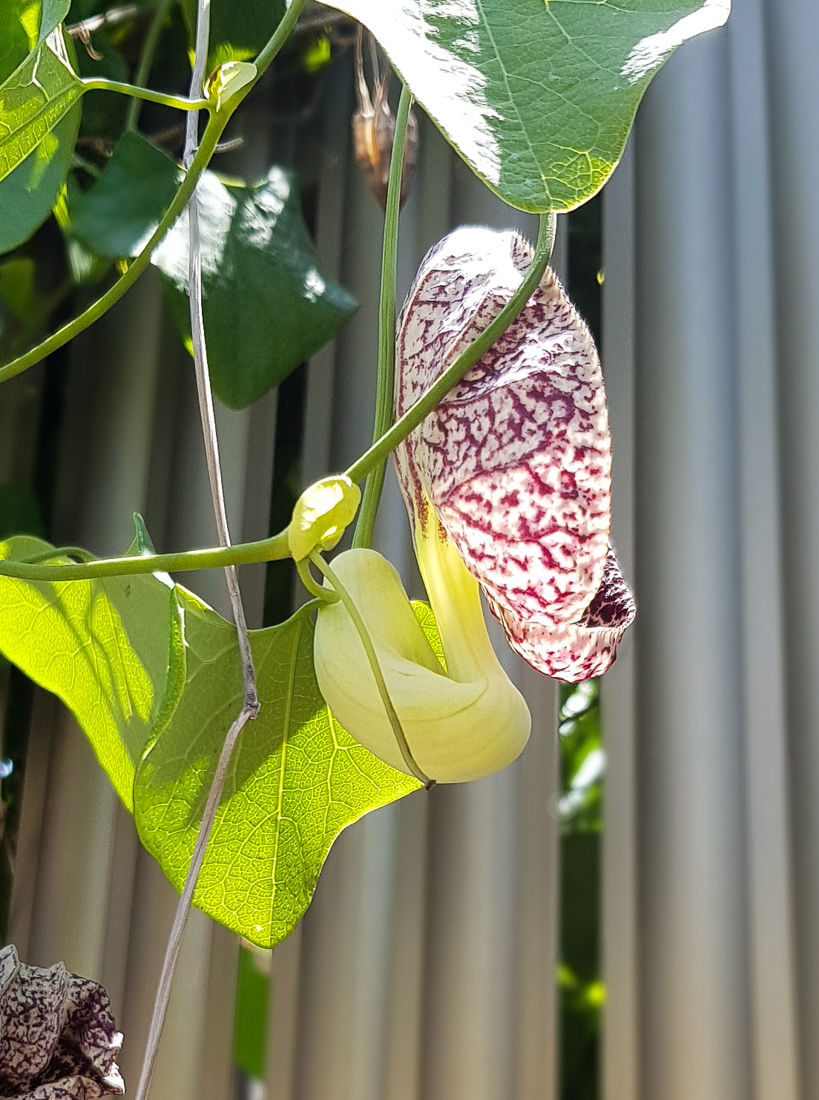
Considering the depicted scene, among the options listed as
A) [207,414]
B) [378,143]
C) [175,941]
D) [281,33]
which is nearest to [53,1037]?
[175,941]

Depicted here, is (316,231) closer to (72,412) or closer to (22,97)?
(72,412)

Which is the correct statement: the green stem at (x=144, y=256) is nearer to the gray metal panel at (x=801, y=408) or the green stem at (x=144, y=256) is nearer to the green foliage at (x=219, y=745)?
the green foliage at (x=219, y=745)

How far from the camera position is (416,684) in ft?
0.81

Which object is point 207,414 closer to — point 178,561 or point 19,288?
point 178,561

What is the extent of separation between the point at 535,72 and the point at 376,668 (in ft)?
0.45

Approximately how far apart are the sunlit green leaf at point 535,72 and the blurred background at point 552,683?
0.92 ft

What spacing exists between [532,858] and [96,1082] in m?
0.31

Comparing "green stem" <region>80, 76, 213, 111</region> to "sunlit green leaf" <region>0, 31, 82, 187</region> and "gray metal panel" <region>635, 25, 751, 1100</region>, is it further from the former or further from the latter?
"gray metal panel" <region>635, 25, 751, 1100</region>

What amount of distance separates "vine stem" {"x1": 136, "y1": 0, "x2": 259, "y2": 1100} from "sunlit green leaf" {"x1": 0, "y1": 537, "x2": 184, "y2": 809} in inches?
2.9

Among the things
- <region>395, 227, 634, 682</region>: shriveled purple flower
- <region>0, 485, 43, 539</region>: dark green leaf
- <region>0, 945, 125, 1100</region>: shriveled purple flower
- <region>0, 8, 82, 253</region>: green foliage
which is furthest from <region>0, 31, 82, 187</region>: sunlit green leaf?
<region>0, 485, 43, 539</region>: dark green leaf

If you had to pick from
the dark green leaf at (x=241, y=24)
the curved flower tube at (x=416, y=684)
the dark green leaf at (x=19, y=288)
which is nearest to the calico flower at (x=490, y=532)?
the curved flower tube at (x=416, y=684)

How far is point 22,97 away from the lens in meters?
0.28

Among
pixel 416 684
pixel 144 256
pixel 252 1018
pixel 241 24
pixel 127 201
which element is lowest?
pixel 252 1018

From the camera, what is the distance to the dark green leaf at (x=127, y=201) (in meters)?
0.51
